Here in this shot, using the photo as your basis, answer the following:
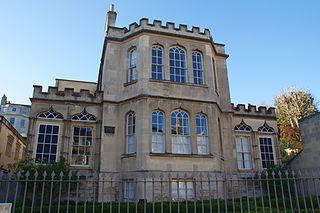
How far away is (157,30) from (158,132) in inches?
258

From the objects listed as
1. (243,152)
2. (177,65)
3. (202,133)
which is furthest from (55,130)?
(243,152)

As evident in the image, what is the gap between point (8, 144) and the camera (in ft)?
69.6

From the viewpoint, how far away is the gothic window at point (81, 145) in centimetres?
1506

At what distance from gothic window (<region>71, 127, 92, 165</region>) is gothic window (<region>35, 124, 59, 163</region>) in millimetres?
1001

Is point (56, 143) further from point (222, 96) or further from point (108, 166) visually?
point (222, 96)

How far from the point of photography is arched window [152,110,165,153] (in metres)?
14.4

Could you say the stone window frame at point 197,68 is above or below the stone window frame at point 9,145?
above

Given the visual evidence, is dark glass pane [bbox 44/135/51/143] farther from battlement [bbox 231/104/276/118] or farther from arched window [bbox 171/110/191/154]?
battlement [bbox 231/104/276/118]

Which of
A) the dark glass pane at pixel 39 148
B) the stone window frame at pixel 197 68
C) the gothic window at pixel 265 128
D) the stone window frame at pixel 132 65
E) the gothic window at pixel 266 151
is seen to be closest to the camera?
the dark glass pane at pixel 39 148

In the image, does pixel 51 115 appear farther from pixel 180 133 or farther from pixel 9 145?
pixel 9 145

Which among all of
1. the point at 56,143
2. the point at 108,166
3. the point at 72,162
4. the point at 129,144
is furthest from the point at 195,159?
the point at 56,143

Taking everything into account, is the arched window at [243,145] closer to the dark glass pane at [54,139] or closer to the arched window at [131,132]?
the arched window at [131,132]

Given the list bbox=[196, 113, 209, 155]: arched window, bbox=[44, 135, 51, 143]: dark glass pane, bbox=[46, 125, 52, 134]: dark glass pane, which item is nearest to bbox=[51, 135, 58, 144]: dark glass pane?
bbox=[44, 135, 51, 143]: dark glass pane

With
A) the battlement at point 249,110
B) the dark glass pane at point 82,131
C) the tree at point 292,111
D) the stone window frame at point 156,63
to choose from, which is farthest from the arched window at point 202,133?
the tree at point 292,111
